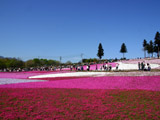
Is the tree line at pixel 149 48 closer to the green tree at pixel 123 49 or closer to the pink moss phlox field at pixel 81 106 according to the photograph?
the green tree at pixel 123 49

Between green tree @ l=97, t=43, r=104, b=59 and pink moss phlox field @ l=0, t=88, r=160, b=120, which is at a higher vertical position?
green tree @ l=97, t=43, r=104, b=59

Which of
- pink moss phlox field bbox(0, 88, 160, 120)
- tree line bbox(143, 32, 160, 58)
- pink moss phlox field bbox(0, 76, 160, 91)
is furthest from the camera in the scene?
tree line bbox(143, 32, 160, 58)

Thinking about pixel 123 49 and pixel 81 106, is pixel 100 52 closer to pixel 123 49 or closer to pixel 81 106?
pixel 123 49

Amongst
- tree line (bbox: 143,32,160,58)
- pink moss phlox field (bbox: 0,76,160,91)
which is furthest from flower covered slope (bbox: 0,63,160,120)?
tree line (bbox: 143,32,160,58)

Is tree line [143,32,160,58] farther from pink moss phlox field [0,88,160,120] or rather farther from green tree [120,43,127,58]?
pink moss phlox field [0,88,160,120]

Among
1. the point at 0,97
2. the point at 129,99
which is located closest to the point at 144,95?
the point at 129,99

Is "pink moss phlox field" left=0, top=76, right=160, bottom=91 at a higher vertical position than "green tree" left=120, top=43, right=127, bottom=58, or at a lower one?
lower

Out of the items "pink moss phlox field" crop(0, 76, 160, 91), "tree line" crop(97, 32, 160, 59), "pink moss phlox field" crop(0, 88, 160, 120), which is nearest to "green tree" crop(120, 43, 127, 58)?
"tree line" crop(97, 32, 160, 59)

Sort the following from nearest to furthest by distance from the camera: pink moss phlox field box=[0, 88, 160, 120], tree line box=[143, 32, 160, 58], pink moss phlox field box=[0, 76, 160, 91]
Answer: pink moss phlox field box=[0, 88, 160, 120] → pink moss phlox field box=[0, 76, 160, 91] → tree line box=[143, 32, 160, 58]

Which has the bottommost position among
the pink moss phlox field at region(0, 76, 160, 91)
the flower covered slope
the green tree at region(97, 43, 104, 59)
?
the flower covered slope

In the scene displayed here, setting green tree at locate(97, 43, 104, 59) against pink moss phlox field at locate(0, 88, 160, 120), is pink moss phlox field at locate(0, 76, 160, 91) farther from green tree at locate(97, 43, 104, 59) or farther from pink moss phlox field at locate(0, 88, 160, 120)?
green tree at locate(97, 43, 104, 59)

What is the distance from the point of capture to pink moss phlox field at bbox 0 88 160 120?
27.1 feet

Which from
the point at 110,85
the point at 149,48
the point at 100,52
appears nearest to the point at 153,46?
the point at 149,48

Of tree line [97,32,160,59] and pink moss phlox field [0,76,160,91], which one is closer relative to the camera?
pink moss phlox field [0,76,160,91]
